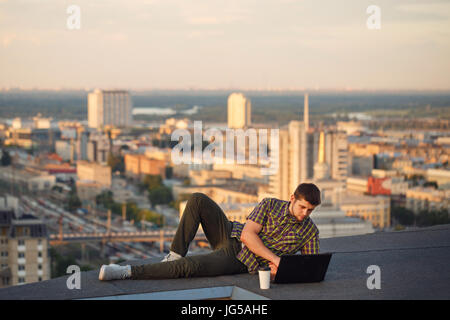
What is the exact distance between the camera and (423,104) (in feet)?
102

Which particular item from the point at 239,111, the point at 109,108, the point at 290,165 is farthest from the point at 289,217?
the point at 109,108

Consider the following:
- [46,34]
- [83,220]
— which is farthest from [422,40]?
[46,34]

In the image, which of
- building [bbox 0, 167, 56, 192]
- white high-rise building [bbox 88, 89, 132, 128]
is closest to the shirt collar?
building [bbox 0, 167, 56, 192]

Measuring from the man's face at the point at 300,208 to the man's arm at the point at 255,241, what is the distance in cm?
10

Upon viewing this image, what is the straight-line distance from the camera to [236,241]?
2.16 m

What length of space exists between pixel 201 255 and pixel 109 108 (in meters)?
48.3

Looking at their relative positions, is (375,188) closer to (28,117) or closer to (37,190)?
(37,190)

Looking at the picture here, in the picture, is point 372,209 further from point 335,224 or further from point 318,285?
point 318,285

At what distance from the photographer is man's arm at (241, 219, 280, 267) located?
204 cm

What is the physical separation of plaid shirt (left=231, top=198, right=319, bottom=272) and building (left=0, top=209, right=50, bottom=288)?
14574 millimetres

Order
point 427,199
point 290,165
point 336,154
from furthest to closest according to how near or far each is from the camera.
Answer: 1. point 336,154
2. point 290,165
3. point 427,199

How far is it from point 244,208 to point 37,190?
1680 centimetres

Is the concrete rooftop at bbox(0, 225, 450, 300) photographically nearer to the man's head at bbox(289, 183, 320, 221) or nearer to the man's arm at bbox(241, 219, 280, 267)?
the man's arm at bbox(241, 219, 280, 267)
